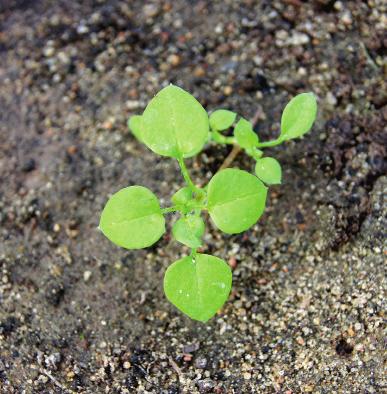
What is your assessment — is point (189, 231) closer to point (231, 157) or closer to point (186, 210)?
point (186, 210)

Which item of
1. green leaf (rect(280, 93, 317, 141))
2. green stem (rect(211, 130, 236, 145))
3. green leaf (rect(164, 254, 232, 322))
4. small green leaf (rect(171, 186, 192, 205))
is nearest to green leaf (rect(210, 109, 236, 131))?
green stem (rect(211, 130, 236, 145))

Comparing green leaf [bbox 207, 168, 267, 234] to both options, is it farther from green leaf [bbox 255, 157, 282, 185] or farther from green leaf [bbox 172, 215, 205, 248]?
green leaf [bbox 255, 157, 282, 185]

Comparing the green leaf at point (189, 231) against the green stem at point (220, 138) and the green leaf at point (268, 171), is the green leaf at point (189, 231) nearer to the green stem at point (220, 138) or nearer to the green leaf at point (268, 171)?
the green leaf at point (268, 171)

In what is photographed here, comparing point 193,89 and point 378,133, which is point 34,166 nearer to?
point 193,89

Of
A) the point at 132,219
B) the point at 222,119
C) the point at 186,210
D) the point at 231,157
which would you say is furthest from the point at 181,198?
the point at 231,157

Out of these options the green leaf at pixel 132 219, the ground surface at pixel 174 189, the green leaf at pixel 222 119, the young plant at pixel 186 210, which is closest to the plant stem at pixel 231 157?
the ground surface at pixel 174 189

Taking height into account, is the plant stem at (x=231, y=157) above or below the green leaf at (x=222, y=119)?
below
